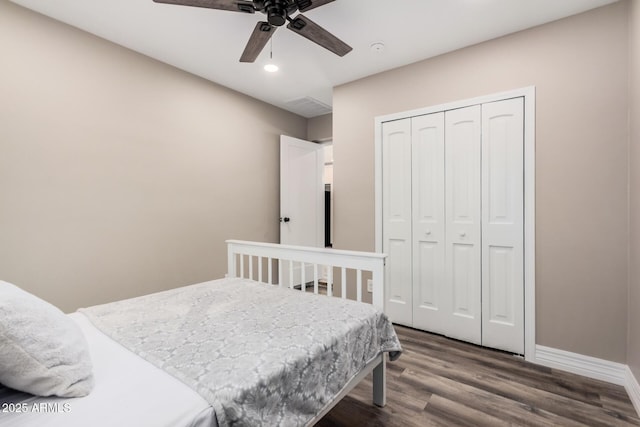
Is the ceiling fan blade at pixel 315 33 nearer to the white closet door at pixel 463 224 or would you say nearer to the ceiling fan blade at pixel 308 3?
the ceiling fan blade at pixel 308 3

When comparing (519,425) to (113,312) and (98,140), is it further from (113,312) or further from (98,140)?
(98,140)

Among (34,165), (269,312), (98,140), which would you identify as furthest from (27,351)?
(98,140)

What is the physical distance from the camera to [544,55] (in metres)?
2.24

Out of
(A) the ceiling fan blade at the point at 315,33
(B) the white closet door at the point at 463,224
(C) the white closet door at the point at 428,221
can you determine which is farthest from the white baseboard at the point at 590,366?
(A) the ceiling fan blade at the point at 315,33

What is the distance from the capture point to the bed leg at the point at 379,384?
172 centimetres

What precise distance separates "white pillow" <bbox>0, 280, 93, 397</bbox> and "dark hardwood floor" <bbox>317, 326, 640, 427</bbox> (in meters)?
1.24

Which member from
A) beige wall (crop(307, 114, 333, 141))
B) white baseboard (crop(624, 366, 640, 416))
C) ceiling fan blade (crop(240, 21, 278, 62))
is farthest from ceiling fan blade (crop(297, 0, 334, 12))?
white baseboard (crop(624, 366, 640, 416))

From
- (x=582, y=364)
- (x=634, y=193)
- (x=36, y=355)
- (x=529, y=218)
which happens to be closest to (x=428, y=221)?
(x=529, y=218)

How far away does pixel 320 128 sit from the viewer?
4520mm

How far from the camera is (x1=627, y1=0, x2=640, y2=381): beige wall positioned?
1.79 meters

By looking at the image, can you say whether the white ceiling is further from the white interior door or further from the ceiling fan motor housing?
the white interior door

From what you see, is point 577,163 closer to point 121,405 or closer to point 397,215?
point 397,215

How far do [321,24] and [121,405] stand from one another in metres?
2.49

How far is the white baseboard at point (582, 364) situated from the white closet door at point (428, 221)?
724 mm
